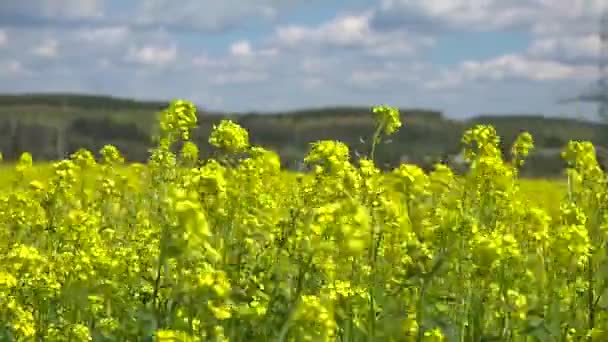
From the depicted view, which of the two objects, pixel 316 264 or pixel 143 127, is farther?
pixel 143 127

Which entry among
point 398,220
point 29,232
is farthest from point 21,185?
point 398,220

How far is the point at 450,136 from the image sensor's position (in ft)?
194

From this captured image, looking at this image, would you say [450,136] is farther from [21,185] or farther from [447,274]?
[447,274]

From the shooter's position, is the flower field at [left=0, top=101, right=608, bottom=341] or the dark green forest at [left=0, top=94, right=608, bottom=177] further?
the dark green forest at [left=0, top=94, right=608, bottom=177]

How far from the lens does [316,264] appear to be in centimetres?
471

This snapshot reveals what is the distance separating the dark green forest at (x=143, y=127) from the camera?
181 feet

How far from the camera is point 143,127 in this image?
73.3 m

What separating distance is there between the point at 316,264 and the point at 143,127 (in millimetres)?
69461

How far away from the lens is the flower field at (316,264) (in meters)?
4.07

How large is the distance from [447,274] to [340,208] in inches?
44.8

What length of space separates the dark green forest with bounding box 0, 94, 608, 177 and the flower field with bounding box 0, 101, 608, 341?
130 feet

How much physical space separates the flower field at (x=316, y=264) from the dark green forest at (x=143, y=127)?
1559 inches

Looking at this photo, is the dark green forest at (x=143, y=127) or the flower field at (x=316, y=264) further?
the dark green forest at (x=143, y=127)

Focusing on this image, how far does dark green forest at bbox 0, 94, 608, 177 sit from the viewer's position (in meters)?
55.3
